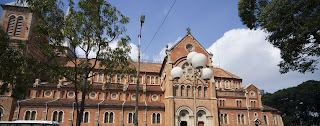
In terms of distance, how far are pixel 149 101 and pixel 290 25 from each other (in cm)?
2509

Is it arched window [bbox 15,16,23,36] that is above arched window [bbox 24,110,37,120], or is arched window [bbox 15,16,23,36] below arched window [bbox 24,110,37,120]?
above

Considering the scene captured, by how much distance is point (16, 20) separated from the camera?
34.1 meters

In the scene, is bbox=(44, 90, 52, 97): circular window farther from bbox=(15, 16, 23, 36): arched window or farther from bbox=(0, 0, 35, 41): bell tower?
bbox=(15, 16, 23, 36): arched window

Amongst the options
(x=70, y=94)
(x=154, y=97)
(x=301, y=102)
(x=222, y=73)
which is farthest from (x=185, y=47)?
(x=301, y=102)

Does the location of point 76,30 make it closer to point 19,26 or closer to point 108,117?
point 108,117

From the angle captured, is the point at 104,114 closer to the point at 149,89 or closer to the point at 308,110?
the point at 149,89

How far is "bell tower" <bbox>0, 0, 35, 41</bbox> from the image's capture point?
109 ft

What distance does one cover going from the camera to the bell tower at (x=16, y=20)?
33.3 meters

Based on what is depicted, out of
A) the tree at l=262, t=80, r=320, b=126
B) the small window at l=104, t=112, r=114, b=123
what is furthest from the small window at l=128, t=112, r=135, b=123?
the tree at l=262, t=80, r=320, b=126

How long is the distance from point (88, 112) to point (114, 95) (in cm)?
527

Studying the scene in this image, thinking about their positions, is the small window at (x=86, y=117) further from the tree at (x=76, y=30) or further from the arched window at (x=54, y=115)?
the tree at (x=76, y=30)

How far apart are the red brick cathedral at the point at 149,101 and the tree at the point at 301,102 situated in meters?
29.9

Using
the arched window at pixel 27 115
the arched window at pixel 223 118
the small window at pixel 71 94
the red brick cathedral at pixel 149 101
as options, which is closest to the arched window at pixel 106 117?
the red brick cathedral at pixel 149 101

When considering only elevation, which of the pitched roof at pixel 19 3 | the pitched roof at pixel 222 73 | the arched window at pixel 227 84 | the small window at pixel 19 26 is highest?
the pitched roof at pixel 19 3
